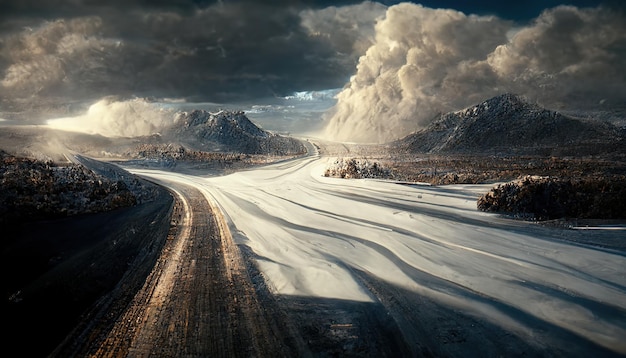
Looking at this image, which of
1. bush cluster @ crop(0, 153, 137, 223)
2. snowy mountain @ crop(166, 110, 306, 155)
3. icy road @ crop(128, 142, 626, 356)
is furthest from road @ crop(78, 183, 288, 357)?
snowy mountain @ crop(166, 110, 306, 155)

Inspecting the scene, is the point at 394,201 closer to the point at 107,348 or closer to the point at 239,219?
the point at 239,219

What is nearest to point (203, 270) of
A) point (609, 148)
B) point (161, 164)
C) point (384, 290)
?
point (384, 290)

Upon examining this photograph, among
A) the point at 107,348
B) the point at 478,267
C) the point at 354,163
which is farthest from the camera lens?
the point at 354,163

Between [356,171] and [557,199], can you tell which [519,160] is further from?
[557,199]

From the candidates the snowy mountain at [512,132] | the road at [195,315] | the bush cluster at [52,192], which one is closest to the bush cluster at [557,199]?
Answer: the road at [195,315]

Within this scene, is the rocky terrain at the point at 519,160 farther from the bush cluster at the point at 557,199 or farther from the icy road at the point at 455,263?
the icy road at the point at 455,263

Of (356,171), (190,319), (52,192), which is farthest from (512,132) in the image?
(190,319)

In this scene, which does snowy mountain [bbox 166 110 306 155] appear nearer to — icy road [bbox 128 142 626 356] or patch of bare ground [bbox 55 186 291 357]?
icy road [bbox 128 142 626 356]
